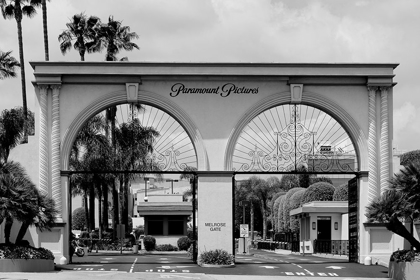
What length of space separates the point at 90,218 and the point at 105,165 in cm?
988

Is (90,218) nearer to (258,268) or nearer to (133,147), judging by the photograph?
(133,147)

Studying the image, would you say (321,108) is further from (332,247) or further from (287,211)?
(287,211)

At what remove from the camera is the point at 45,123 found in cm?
3278

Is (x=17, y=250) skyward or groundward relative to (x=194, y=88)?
groundward

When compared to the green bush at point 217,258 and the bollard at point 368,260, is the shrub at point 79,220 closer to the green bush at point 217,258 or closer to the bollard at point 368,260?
the green bush at point 217,258

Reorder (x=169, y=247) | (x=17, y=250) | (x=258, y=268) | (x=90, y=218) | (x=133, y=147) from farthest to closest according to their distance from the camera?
(x=90, y=218), (x=169, y=247), (x=133, y=147), (x=258, y=268), (x=17, y=250)

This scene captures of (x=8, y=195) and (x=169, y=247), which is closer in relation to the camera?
(x=8, y=195)

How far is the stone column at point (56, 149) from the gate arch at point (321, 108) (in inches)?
281

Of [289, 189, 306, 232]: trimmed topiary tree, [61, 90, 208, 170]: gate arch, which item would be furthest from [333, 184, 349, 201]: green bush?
[61, 90, 208, 170]: gate arch

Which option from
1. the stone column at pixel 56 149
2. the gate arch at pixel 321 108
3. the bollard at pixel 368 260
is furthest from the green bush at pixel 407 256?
the stone column at pixel 56 149

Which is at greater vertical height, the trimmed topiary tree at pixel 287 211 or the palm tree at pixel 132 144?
the palm tree at pixel 132 144

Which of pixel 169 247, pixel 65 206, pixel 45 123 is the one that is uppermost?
pixel 45 123

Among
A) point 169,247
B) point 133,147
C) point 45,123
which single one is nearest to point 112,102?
point 45,123

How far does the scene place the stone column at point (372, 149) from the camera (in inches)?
1304
